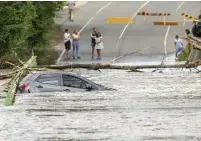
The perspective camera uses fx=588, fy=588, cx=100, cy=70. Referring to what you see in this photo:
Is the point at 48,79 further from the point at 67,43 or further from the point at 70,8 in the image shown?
the point at 70,8

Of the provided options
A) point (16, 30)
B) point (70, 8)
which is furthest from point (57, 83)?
point (70, 8)

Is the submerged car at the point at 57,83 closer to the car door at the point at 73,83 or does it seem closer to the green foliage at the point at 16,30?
the car door at the point at 73,83

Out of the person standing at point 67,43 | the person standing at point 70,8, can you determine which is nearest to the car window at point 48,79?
the person standing at point 67,43

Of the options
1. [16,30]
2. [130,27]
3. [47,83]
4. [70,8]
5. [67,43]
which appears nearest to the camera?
[47,83]

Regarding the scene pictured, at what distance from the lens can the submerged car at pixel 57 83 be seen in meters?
17.8

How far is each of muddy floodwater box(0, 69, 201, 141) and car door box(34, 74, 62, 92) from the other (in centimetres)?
407

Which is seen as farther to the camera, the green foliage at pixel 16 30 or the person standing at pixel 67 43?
the person standing at pixel 67 43

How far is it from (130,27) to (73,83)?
80.9 feet

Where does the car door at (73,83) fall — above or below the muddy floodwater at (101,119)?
below

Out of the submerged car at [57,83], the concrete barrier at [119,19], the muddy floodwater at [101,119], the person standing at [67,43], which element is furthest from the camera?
the concrete barrier at [119,19]

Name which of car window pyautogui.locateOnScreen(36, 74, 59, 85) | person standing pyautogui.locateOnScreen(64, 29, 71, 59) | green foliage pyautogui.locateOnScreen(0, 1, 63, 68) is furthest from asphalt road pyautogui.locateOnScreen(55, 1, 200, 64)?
car window pyautogui.locateOnScreen(36, 74, 59, 85)

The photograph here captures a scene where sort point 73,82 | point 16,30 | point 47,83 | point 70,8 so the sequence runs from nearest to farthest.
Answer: point 47,83
point 73,82
point 16,30
point 70,8

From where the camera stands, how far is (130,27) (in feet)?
139

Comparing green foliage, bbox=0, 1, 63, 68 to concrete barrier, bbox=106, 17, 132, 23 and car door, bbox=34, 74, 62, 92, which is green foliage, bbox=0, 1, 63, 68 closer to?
car door, bbox=34, 74, 62, 92
